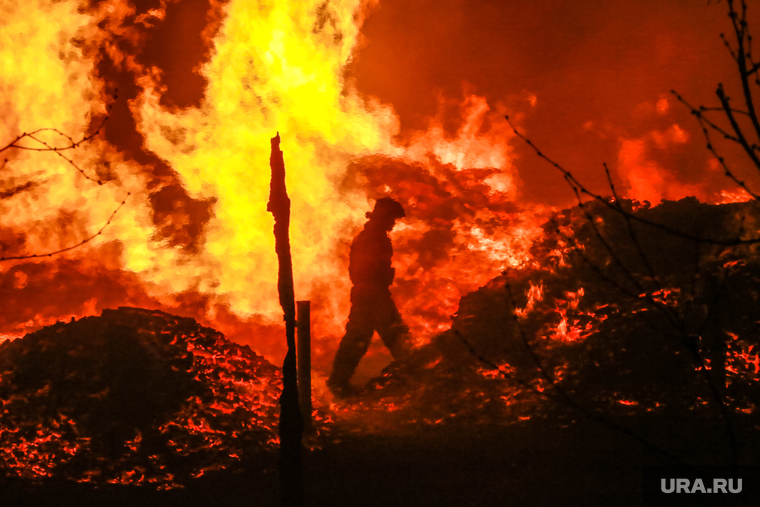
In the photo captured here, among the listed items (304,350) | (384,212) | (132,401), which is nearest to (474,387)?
(304,350)

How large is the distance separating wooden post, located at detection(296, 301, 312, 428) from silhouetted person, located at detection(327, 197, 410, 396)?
1.98 meters

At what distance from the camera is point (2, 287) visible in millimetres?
9898

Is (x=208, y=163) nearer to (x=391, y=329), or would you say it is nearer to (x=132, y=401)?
(x=391, y=329)

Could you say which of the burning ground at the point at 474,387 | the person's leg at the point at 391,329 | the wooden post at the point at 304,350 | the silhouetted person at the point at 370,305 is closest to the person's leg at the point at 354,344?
the silhouetted person at the point at 370,305

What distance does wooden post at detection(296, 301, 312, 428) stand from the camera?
17.7ft

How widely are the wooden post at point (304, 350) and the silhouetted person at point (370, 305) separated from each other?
6.49 ft

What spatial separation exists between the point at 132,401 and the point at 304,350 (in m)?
2.18

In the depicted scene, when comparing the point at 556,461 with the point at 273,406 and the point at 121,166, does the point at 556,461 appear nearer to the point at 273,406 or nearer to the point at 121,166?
the point at 273,406

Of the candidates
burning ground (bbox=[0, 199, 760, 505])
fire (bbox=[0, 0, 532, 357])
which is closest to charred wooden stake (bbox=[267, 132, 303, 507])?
burning ground (bbox=[0, 199, 760, 505])

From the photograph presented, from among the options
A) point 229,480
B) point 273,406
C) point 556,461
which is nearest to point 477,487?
point 556,461

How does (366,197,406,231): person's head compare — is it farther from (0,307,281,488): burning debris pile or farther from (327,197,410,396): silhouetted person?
(0,307,281,488): burning debris pile

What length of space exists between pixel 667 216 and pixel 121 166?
347 inches

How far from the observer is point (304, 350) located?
546 cm

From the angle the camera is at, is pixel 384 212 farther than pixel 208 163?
No
